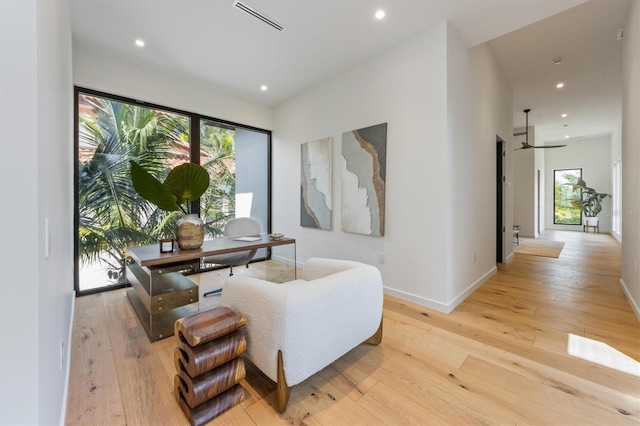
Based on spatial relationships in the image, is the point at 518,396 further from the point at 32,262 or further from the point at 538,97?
the point at 538,97

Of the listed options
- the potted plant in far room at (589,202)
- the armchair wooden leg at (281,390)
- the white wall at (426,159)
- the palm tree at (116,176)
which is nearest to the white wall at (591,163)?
the potted plant in far room at (589,202)

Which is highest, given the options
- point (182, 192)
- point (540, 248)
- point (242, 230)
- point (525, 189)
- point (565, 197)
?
point (525, 189)

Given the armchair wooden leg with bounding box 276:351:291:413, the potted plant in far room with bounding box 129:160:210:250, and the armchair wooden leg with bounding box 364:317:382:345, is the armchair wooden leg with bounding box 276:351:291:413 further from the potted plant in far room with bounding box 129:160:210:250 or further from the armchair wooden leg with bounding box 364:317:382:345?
the potted plant in far room with bounding box 129:160:210:250

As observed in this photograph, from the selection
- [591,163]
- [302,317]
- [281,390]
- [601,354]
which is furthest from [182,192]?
[591,163]

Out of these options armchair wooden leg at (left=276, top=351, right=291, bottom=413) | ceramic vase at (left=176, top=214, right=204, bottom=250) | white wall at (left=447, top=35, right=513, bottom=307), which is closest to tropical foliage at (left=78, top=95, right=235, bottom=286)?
ceramic vase at (left=176, top=214, right=204, bottom=250)

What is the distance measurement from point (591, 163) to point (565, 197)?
Answer: 1.25 m

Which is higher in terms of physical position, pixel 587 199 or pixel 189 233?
pixel 587 199

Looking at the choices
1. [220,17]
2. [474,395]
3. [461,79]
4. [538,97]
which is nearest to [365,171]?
[461,79]

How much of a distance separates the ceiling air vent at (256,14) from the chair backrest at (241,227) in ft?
7.14

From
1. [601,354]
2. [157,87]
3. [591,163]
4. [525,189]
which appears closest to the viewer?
[601,354]

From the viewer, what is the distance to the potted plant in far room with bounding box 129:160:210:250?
2236mm

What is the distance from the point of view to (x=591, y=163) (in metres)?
8.41

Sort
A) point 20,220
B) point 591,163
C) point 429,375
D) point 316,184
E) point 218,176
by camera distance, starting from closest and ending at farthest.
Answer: point 20,220 → point 429,375 → point 316,184 → point 218,176 → point 591,163

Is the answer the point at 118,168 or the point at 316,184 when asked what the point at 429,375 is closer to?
the point at 316,184
